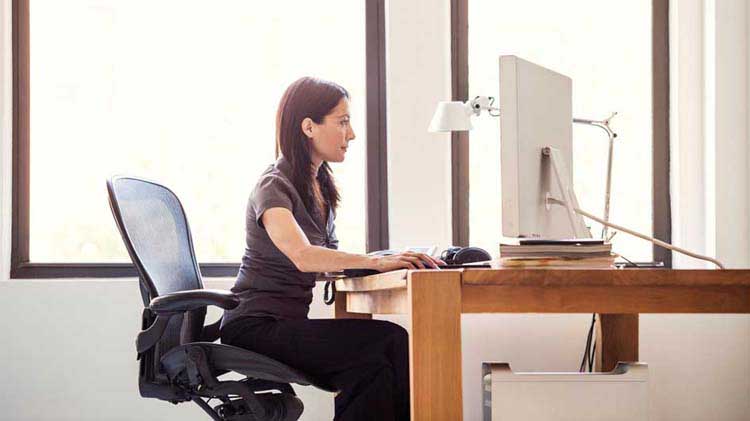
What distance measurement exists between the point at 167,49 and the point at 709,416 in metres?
2.49

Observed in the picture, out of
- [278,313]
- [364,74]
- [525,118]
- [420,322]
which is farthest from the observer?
[364,74]

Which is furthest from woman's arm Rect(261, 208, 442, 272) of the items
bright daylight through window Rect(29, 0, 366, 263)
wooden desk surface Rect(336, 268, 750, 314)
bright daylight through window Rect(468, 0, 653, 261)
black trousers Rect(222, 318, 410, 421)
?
bright daylight through window Rect(468, 0, 653, 261)

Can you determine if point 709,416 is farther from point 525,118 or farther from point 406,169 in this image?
point 525,118

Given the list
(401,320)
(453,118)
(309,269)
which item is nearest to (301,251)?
(309,269)

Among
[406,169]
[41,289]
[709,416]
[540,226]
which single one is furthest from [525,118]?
[41,289]

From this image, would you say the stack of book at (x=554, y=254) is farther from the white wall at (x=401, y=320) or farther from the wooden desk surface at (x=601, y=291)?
the white wall at (x=401, y=320)

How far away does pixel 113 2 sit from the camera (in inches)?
146

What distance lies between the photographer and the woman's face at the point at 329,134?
263cm

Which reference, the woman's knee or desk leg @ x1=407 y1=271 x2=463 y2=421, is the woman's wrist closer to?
the woman's knee

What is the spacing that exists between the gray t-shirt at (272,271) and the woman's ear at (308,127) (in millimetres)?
105

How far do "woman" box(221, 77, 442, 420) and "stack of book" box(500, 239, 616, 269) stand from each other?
172mm

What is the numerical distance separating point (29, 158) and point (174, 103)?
24.1 inches

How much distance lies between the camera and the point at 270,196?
241 cm

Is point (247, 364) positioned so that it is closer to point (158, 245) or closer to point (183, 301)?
point (183, 301)
